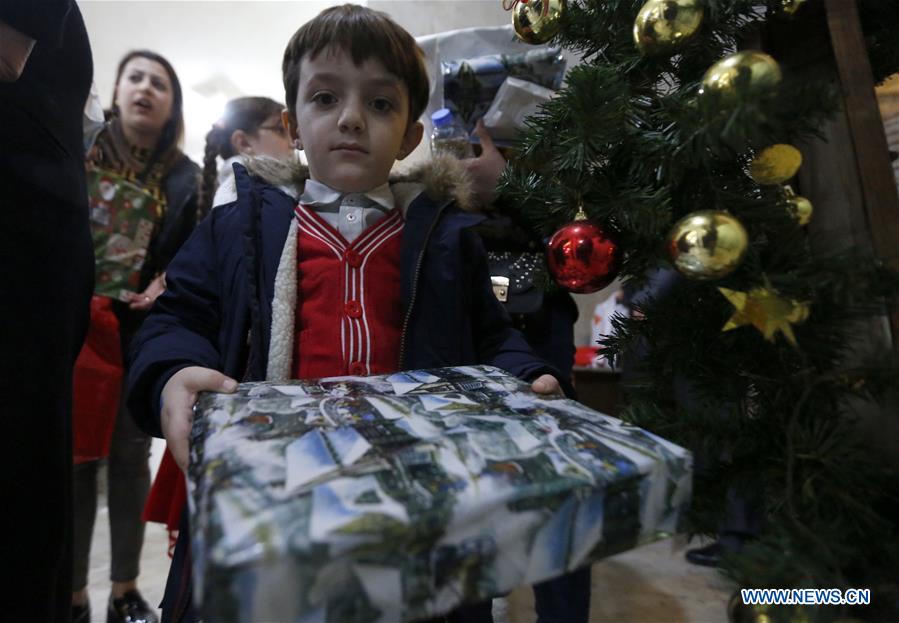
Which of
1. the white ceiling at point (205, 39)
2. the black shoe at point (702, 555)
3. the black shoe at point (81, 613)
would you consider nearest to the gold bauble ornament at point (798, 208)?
the black shoe at point (702, 555)

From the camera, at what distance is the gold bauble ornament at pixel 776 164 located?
443 mm

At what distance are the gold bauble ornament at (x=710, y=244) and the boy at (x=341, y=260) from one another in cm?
26

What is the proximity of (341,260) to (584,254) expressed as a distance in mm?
324

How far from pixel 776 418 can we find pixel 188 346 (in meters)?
0.58

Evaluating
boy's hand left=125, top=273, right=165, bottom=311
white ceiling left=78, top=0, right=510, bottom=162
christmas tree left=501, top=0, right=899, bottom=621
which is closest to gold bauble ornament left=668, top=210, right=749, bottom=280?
christmas tree left=501, top=0, right=899, bottom=621

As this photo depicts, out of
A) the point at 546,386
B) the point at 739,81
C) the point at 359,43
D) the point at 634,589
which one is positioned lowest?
the point at 634,589

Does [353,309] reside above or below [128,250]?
below

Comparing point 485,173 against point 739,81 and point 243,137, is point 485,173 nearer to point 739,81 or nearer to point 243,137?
point 739,81

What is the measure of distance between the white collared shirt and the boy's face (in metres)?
0.01

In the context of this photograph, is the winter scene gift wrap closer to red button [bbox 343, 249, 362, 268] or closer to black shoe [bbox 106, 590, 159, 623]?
red button [bbox 343, 249, 362, 268]

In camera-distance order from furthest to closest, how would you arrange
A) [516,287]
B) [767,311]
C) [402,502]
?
[516,287] → [767,311] → [402,502]

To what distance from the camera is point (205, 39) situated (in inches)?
100

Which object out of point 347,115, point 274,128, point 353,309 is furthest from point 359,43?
point 274,128

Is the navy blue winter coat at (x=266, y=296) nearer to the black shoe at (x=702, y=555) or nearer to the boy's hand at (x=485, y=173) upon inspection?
the boy's hand at (x=485, y=173)
